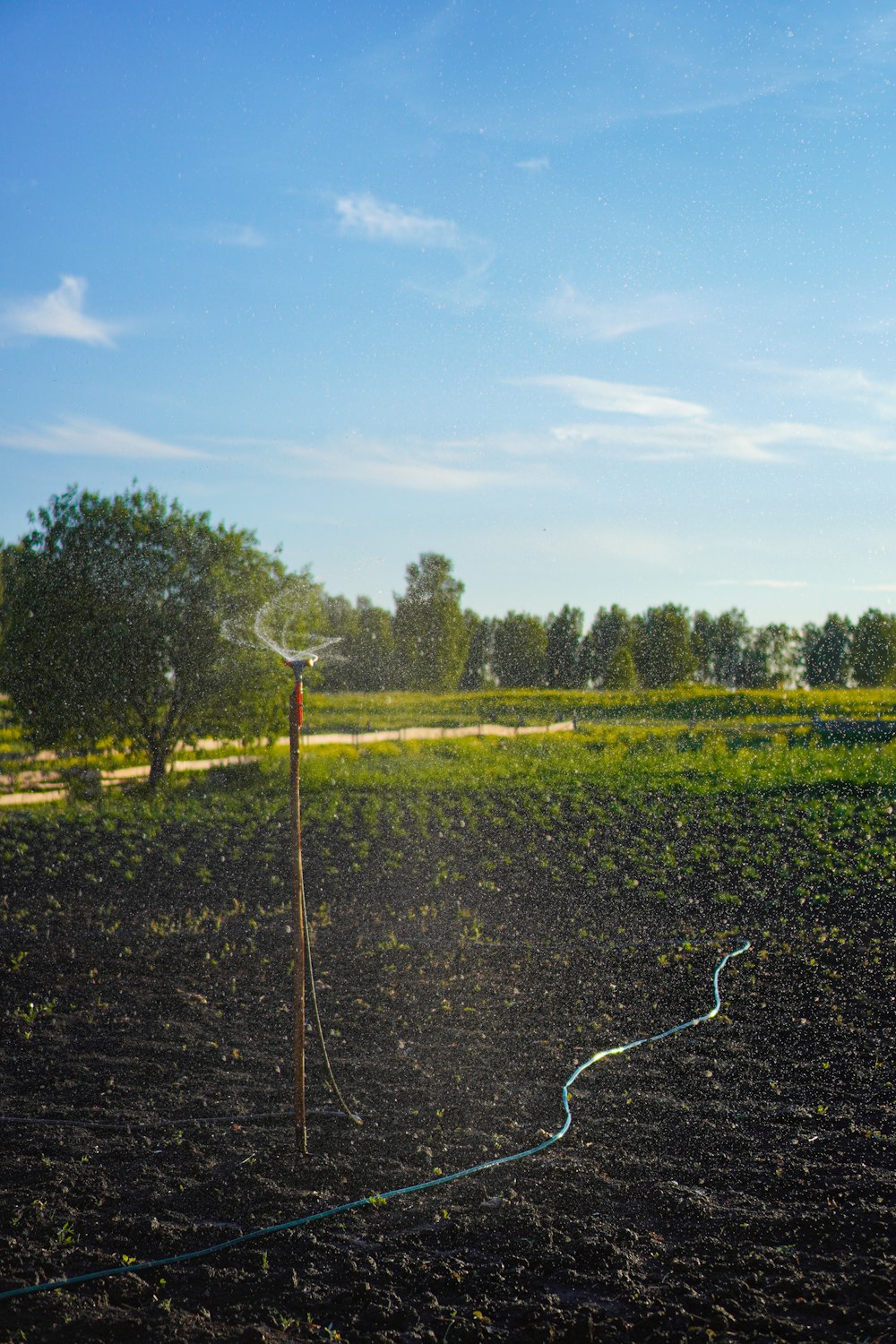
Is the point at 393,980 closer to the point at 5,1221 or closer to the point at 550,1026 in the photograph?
the point at 550,1026

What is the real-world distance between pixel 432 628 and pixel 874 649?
1394 cm

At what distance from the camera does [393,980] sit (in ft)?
22.1

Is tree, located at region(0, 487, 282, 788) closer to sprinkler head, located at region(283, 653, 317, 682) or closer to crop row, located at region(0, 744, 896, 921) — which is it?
crop row, located at region(0, 744, 896, 921)

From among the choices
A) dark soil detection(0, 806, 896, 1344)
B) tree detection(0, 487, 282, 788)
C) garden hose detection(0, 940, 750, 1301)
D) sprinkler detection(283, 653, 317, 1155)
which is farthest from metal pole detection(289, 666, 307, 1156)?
tree detection(0, 487, 282, 788)

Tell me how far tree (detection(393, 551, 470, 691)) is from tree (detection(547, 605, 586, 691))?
517cm

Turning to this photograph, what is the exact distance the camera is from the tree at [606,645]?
36188 millimetres

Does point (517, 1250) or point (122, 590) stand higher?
point (122, 590)

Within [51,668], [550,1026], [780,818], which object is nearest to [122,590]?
[51,668]

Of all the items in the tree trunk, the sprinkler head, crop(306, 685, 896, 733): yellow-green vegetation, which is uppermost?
the sprinkler head

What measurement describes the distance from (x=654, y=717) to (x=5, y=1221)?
21.2m

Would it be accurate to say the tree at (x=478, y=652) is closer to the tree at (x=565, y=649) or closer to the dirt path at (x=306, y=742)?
the tree at (x=565, y=649)

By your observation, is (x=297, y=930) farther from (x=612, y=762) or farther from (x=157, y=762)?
(x=612, y=762)

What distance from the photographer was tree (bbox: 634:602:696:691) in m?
35.9

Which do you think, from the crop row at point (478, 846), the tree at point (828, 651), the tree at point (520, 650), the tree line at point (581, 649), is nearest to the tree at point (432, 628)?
the tree line at point (581, 649)
